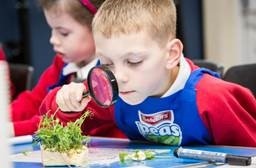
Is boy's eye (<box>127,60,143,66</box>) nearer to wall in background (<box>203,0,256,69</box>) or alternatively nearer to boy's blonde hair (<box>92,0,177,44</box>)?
boy's blonde hair (<box>92,0,177,44</box>)

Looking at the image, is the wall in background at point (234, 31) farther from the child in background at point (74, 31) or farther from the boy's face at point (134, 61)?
the boy's face at point (134, 61)

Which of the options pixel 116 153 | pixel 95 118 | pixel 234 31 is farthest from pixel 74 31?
pixel 234 31

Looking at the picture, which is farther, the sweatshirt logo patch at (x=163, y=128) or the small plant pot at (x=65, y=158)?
the sweatshirt logo patch at (x=163, y=128)

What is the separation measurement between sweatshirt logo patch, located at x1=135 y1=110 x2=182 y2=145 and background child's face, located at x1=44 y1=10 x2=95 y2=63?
571 millimetres

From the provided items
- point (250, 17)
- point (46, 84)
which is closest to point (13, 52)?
point (250, 17)

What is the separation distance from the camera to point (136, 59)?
1397mm

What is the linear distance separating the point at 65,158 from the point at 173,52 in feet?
1.39

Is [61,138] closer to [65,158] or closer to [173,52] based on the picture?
[65,158]

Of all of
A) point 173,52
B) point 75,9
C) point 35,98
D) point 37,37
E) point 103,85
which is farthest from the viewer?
point 37,37

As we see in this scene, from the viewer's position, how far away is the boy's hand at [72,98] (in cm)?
156

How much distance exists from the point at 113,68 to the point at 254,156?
0.39 meters

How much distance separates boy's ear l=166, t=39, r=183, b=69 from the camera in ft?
4.85

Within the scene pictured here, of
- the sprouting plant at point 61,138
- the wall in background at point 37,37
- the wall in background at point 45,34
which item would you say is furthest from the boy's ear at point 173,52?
the wall in background at point 37,37

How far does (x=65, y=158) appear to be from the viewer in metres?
1.26
